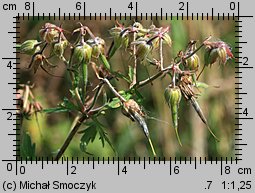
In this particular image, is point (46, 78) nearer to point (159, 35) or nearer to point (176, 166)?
point (176, 166)

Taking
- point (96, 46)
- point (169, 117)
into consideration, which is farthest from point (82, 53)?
point (169, 117)

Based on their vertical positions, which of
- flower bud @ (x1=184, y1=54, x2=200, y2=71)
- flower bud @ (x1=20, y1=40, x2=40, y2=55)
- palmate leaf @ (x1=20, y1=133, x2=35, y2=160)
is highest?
flower bud @ (x1=20, y1=40, x2=40, y2=55)

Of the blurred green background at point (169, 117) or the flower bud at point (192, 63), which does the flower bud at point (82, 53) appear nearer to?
the flower bud at point (192, 63)

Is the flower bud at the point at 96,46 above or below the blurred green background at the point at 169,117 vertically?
above

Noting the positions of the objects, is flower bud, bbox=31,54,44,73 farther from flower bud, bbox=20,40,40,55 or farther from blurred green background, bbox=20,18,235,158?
blurred green background, bbox=20,18,235,158

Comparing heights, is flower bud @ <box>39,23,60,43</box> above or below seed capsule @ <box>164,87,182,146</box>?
above

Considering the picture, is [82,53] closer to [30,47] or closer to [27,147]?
[30,47]

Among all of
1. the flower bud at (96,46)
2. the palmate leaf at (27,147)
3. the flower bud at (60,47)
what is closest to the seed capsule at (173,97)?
the flower bud at (96,46)

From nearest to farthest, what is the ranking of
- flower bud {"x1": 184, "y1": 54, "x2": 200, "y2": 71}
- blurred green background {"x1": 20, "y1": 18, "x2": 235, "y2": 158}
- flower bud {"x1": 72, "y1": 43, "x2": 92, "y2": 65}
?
1. flower bud {"x1": 72, "y1": 43, "x2": 92, "y2": 65}
2. flower bud {"x1": 184, "y1": 54, "x2": 200, "y2": 71}
3. blurred green background {"x1": 20, "y1": 18, "x2": 235, "y2": 158}

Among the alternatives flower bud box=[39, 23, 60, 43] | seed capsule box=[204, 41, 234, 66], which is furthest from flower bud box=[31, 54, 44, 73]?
seed capsule box=[204, 41, 234, 66]

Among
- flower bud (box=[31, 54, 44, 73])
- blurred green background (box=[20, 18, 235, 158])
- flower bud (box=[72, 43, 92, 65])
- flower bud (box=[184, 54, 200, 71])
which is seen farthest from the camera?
blurred green background (box=[20, 18, 235, 158])

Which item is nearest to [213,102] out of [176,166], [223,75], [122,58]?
[223,75]
